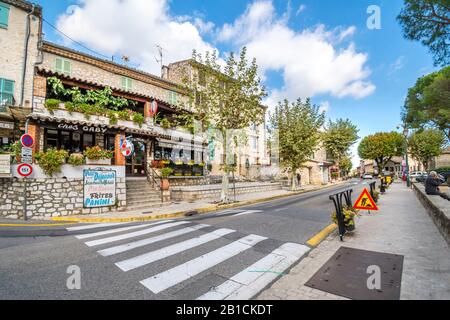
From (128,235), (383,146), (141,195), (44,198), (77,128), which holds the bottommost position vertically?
(128,235)

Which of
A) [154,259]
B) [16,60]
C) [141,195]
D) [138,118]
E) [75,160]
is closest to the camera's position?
[154,259]

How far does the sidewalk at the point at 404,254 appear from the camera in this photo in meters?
3.05

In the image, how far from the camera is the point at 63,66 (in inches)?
604

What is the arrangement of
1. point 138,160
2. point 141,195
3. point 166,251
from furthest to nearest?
point 138,160 → point 141,195 → point 166,251

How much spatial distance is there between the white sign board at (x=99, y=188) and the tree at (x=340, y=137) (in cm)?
3950

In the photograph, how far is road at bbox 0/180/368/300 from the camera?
3.20m

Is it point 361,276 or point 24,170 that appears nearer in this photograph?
point 361,276

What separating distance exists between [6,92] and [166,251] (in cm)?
1630

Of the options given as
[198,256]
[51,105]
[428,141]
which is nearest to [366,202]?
[198,256]

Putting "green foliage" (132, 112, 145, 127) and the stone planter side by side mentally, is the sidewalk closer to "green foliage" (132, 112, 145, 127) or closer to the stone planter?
the stone planter

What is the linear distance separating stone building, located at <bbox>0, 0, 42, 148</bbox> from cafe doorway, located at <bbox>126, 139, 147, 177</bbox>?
6.33 metres

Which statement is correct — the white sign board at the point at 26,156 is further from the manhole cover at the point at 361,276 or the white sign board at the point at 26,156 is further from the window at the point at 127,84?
the window at the point at 127,84

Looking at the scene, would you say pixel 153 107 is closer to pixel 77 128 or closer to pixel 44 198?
pixel 77 128

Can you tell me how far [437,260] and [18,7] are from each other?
79.8 ft
